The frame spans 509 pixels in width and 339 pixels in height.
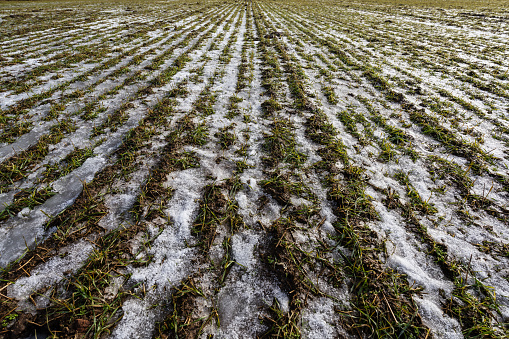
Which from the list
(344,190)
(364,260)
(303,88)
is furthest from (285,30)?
(364,260)

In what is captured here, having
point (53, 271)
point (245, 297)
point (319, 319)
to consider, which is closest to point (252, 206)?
point (245, 297)

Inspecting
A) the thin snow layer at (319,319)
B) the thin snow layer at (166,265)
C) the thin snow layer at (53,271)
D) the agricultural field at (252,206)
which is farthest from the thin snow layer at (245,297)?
the thin snow layer at (53,271)

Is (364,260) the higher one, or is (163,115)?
(163,115)

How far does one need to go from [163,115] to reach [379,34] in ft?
42.1

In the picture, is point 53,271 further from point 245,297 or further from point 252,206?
point 252,206

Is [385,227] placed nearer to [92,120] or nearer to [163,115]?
[163,115]

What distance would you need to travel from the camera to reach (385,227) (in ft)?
8.08

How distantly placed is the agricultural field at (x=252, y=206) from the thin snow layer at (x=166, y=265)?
0.01 meters

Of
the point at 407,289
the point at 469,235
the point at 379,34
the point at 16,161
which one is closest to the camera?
the point at 407,289

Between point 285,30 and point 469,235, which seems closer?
point 469,235

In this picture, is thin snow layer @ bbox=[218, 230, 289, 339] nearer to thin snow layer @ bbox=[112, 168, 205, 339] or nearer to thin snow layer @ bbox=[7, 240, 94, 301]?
thin snow layer @ bbox=[112, 168, 205, 339]

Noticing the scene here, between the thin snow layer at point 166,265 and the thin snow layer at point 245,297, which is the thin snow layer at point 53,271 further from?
the thin snow layer at point 245,297

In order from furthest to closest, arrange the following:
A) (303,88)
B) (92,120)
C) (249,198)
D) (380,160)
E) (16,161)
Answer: (303,88) < (92,120) < (380,160) < (16,161) < (249,198)

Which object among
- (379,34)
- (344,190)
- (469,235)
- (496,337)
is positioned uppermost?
(379,34)
